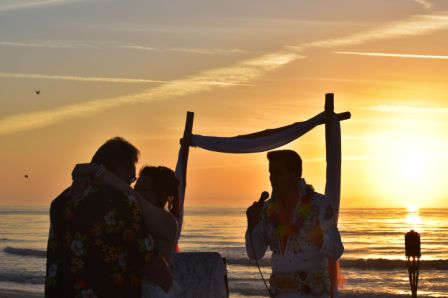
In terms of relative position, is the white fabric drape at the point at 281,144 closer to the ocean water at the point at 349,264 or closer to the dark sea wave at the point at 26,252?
the ocean water at the point at 349,264

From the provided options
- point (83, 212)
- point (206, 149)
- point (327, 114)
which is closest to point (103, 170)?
point (83, 212)

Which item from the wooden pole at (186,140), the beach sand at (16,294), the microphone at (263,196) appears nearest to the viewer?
the microphone at (263,196)

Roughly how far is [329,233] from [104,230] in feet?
8.47

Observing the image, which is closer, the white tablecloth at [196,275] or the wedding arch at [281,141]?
the white tablecloth at [196,275]

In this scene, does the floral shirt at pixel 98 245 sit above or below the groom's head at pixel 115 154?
below

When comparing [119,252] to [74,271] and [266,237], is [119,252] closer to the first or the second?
[74,271]

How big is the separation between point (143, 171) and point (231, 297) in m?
19.1

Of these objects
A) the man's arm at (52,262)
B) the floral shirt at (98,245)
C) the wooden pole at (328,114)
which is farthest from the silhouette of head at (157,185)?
the wooden pole at (328,114)

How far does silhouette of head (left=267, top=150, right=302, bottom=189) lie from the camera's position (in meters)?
6.78

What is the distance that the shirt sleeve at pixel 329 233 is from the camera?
678cm

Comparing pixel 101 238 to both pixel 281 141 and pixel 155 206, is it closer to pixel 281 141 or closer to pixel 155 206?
pixel 155 206

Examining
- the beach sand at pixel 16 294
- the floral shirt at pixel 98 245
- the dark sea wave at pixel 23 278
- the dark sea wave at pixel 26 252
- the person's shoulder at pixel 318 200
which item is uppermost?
the person's shoulder at pixel 318 200

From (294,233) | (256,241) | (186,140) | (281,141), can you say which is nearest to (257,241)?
(256,241)

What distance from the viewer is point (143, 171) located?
5.55 m
